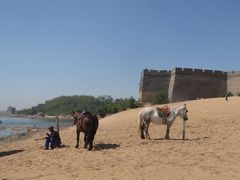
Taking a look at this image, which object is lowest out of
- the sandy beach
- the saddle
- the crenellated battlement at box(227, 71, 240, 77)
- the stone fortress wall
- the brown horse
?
the sandy beach

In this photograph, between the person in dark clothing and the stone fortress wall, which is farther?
the stone fortress wall

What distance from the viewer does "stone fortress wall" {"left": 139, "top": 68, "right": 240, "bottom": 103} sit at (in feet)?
168

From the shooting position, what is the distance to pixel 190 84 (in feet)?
170

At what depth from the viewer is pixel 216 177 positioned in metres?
11.1

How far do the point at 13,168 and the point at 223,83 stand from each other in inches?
1635

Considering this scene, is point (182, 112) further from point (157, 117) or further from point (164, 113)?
point (157, 117)

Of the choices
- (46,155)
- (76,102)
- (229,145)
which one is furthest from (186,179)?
(76,102)

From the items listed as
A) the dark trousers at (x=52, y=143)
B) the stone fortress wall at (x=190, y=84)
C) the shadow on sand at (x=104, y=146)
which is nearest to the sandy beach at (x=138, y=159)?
the shadow on sand at (x=104, y=146)

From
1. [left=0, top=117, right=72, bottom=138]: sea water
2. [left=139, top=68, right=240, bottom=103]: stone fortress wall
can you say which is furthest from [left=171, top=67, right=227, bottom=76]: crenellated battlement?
[left=0, top=117, right=72, bottom=138]: sea water

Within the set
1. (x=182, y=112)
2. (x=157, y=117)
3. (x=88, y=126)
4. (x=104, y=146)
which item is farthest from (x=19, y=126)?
(x=88, y=126)

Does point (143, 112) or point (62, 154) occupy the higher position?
point (143, 112)

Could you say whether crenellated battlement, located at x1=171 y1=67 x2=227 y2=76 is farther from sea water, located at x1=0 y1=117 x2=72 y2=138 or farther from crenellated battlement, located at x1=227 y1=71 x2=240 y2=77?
sea water, located at x1=0 y1=117 x2=72 y2=138

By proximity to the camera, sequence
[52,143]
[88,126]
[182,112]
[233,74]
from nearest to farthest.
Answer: [88,126]
[52,143]
[182,112]
[233,74]

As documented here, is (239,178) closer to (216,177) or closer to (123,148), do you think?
(216,177)
